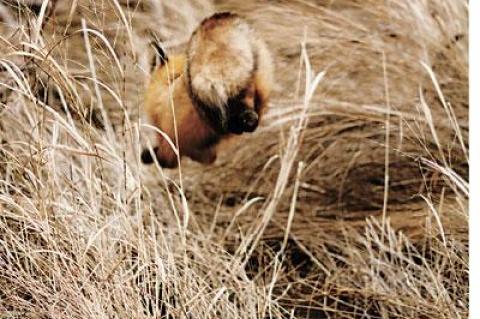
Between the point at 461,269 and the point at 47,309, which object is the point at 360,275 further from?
the point at 47,309

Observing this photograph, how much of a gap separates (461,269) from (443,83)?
1.26 feet

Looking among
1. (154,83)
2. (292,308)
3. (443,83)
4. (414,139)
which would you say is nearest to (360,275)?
(292,308)

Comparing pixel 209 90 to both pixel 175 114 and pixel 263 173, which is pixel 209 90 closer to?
pixel 175 114

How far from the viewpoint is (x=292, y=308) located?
206 cm

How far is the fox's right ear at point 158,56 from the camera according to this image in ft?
6.68

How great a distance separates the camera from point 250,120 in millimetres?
2059
